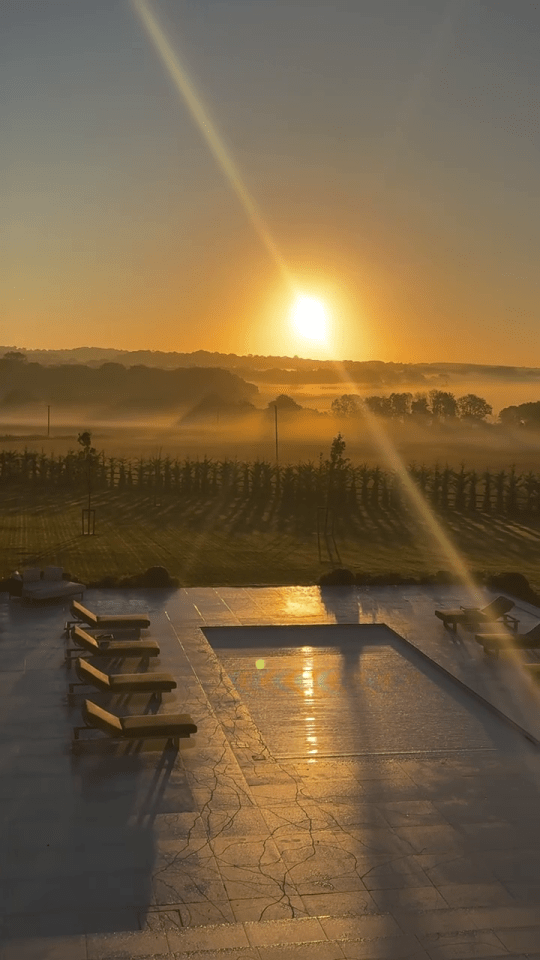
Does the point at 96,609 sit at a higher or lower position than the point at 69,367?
lower

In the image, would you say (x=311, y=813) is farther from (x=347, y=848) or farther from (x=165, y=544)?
(x=165, y=544)

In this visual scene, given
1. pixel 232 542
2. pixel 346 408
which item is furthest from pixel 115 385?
pixel 232 542

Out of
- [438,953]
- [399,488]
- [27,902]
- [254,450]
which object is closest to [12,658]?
[27,902]

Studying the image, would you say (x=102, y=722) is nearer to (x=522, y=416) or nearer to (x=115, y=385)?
(x=522, y=416)

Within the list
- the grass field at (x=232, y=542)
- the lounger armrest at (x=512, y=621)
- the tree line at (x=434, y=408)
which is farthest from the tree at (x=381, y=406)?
the lounger armrest at (x=512, y=621)

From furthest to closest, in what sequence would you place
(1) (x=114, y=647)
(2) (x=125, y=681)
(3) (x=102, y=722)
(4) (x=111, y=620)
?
(4) (x=111, y=620)
(1) (x=114, y=647)
(2) (x=125, y=681)
(3) (x=102, y=722)

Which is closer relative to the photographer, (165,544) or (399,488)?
(165,544)
